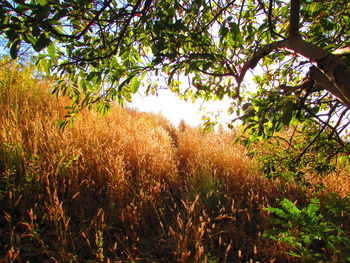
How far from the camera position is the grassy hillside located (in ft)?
5.00

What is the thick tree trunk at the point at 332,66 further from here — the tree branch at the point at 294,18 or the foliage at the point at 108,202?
the foliage at the point at 108,202

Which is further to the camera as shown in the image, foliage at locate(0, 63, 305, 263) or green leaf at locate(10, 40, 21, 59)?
foliage at locate(0, 63, 305, 263)

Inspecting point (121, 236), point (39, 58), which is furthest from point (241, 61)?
point (121, 236)

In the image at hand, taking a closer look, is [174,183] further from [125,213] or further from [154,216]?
[125,213]

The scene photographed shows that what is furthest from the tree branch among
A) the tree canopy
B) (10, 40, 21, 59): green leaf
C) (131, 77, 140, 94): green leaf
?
(10, 40, 21, 59): green leaf

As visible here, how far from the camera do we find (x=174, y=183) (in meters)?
2.95

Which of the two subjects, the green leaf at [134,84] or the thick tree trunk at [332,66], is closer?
the thick tree trunk at [332,66]

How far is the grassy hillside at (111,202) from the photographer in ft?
5.00

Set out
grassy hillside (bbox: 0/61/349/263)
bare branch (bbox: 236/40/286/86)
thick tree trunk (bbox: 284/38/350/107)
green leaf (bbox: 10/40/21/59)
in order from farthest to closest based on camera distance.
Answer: grassy hillside (bbox: 0/61/349/263) → bare branch (bbox: 236/40/286/86) → green leaf (bbox: 10/40/21/59) → thick tree trunk (bbox: 284/38/350/107)

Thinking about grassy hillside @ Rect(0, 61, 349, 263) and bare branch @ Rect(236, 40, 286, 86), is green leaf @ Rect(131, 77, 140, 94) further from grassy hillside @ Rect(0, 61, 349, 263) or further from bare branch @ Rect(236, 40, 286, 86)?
grassy hillside @ Rect(0, 61, 349, 263)

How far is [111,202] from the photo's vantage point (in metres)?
2.11

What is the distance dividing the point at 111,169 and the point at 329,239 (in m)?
2.47

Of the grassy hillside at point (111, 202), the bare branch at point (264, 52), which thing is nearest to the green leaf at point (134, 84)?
the bare branch at point (264, 52)

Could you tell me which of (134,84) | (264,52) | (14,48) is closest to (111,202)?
(134,84)
